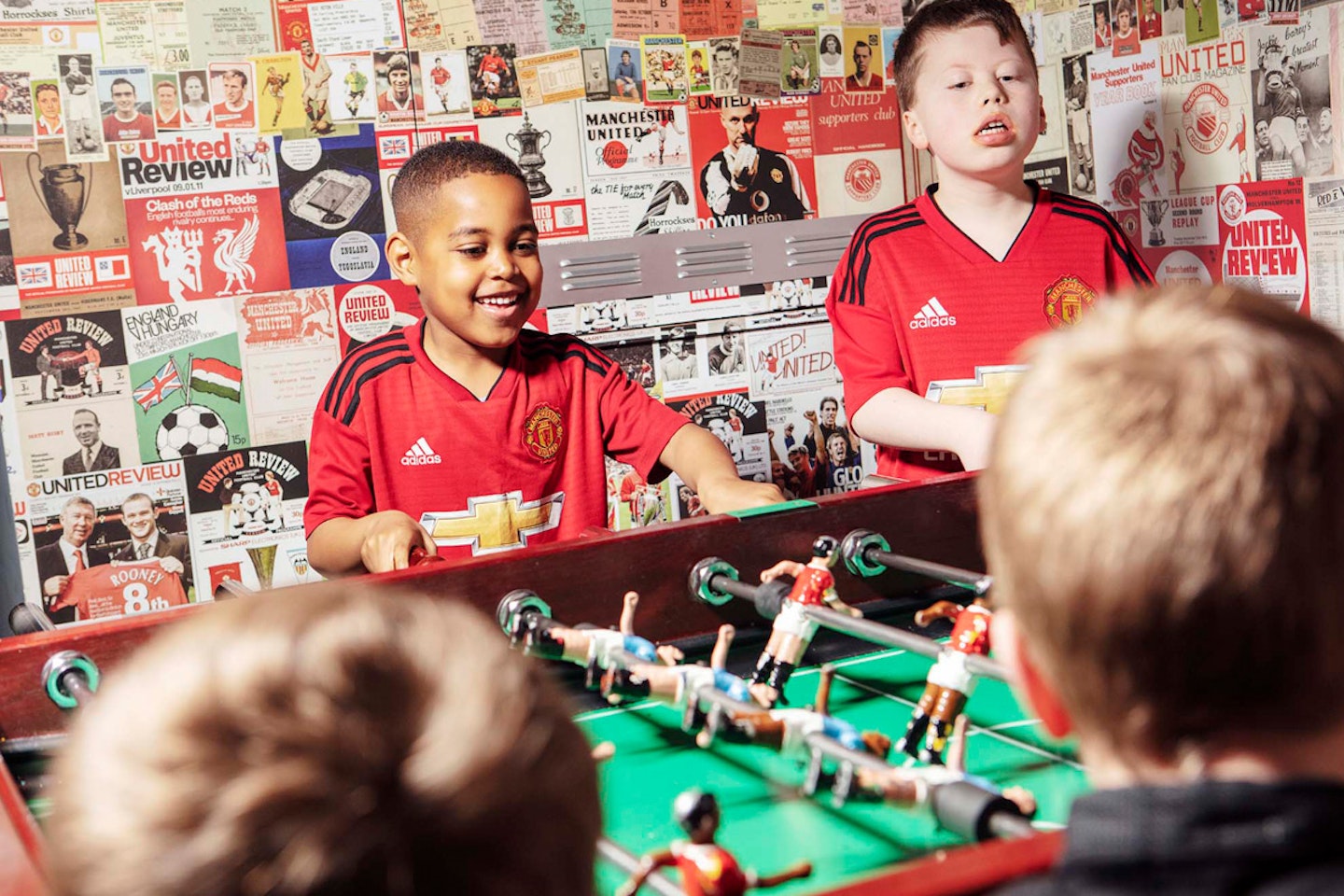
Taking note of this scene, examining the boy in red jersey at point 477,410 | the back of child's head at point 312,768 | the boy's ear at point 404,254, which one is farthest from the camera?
the boy's ear at point 404,254

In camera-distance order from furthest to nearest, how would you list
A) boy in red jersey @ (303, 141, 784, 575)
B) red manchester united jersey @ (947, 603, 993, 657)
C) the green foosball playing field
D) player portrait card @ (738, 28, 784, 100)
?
1. player portrait card @ (738, 28, 784, 100)
2. boy in red jersey @ (303, 141, 784, 575)
3. red manchester united jersey @ (947, 603, 993, 657)
4. the green foosball playing field

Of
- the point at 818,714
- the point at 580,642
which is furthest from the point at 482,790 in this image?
the point at 580,642

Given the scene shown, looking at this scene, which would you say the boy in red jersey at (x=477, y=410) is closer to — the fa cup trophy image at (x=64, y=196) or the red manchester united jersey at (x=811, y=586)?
the red manchester united jersey at (x=811, y=586)

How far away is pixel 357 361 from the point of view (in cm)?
203

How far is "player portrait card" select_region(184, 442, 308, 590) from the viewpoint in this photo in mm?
2922

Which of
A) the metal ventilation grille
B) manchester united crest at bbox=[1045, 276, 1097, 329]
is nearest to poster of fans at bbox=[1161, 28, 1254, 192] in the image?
manchester united crest at bbox=[1045, 276, 1097, 329]

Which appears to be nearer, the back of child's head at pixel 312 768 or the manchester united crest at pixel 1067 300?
the back of child's head at pixel 312 768

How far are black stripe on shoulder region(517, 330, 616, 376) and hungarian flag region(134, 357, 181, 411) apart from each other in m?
1.11

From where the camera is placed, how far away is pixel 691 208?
10.7ft

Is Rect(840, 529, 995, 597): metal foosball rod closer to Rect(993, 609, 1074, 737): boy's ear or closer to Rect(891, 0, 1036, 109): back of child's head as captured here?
Rect(993, 609, 1074, 737): boy's ear

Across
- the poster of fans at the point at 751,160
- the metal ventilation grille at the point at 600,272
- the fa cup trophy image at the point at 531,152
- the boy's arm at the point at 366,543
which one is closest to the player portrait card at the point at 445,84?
the fa cup trophy image at the point at 531,152

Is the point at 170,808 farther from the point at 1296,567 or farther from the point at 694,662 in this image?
the point at 694,662

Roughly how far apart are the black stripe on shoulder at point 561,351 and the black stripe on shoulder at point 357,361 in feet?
0.59

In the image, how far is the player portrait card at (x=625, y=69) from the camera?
3172 mm
